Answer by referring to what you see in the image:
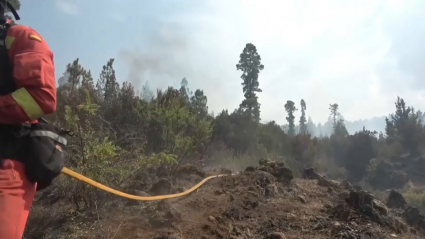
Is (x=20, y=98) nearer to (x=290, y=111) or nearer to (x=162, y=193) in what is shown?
(x=162, y=193)

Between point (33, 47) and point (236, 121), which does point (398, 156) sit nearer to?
point (236, 121)

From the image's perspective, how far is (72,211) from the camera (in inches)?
174

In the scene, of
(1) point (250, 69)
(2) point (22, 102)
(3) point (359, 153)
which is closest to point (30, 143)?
(2) point (22, 102)

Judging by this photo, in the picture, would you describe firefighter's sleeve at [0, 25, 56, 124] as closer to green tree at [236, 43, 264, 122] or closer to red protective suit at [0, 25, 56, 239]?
red protective suit at [0, 25, 56, 239]

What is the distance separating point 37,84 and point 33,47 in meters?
0.20

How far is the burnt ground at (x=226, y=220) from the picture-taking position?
4133mm

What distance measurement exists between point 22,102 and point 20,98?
0.07 feet

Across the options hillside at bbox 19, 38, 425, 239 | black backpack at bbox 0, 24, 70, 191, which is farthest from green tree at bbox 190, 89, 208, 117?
black backpack at bbox 0, 24, 70, 191

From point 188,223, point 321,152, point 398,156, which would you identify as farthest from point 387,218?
point 398,156

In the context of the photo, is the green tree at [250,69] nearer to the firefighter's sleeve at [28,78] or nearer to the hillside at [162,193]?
the hillside at [162,193]

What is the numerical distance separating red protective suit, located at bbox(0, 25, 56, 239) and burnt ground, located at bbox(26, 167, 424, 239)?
212cm

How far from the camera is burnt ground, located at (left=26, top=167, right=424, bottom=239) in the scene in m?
4.13

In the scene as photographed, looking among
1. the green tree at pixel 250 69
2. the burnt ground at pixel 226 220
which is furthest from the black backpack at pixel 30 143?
the green tree at pixel 250 69

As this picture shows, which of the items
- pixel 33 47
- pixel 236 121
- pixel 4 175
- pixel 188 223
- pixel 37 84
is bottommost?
pixel 188 223
